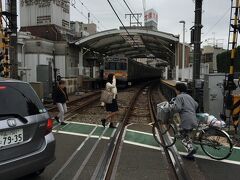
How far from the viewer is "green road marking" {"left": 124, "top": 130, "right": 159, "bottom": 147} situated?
30.4 feet

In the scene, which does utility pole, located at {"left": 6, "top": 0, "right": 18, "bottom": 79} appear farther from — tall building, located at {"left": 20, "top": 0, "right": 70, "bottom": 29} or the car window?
tall building, located at {"left": 20, "top": 0, "right": 70, "bottom": 29}

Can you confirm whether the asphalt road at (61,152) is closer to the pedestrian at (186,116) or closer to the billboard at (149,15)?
the pedestrian at (186,116)

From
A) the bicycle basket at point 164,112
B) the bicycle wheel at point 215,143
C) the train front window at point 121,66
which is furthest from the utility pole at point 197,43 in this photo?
the train front window at point 121,66

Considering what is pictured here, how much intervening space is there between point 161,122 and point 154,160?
1707 millimetres

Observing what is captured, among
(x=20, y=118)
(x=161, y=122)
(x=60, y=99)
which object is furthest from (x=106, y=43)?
(x=20, y=118)

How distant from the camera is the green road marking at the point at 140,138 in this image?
9266 mm

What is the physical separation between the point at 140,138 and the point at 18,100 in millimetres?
5159

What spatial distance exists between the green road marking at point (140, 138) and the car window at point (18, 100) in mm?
4181

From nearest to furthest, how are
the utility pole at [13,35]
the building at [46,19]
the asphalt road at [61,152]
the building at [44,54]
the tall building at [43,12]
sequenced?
the asphalt road at [61,152] < the utility pole at [13,35] < the building at [44,54] < the building at [46,19] < the tall building at [43,12]

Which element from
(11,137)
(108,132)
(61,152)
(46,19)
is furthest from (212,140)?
(46,19)

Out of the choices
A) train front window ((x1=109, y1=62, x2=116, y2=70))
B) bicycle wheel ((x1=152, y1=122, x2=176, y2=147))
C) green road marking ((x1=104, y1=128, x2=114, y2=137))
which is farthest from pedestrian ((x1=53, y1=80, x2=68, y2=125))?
train front window ((x1=109, y1=62, x2=116, y2=70))

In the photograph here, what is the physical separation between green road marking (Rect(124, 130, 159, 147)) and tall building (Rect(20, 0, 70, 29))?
38.2m

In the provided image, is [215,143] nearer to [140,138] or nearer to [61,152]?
[140,138]

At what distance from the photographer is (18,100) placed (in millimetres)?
5125
